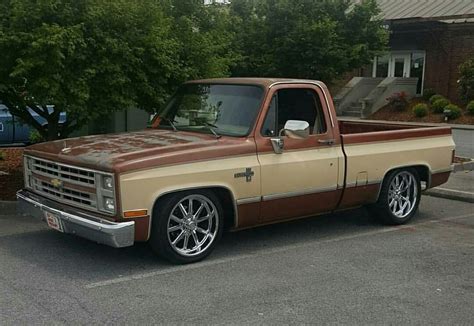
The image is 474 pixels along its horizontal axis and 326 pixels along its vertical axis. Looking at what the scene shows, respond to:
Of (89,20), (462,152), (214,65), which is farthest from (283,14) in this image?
(89,20)

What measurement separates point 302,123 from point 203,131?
1.07 metres

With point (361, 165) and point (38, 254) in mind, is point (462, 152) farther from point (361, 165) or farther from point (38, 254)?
point (38, 254)

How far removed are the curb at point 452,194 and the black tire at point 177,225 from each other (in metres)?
4.93

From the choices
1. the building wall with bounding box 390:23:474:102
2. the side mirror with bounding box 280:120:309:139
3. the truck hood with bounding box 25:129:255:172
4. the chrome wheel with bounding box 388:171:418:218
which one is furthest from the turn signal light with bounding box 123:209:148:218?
the building wall with bounding box 390:23:474:102

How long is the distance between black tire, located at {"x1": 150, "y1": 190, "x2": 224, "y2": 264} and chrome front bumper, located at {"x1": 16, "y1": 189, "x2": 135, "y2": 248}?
0.32 metres

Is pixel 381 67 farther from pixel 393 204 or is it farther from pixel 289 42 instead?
pixel 393 204

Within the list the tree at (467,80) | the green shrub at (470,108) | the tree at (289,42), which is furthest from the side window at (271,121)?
the tree at (467,80)

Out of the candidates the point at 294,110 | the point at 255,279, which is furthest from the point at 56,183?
the point at 294,110

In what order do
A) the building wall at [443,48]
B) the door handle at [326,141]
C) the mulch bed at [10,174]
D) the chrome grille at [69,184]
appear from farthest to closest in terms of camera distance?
the building wall at [443,48] → the mulch bed at [10,174] → the door handle at [326,141] → the chrome grille at [69,184]

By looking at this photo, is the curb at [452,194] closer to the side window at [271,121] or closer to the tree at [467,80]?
the side window at [271,121]

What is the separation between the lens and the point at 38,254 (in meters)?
5.84

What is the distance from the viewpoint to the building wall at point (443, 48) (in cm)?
2580

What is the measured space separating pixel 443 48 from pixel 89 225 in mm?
24525

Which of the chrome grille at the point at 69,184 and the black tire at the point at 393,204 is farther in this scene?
the black tire at the point at 393,204
